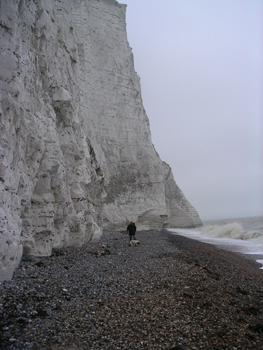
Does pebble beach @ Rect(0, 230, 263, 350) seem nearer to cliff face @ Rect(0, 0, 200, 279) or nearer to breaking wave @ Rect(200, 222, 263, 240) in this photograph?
cliff face @ Rect(0, 0, 200, 279)

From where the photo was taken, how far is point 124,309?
5672 mm

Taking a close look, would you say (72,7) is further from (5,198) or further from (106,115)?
(5,198)

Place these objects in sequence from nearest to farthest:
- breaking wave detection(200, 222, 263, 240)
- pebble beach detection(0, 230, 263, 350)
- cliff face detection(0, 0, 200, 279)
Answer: pebble beach detection(0, 230, 263, 350) → cliff face detection(0, 0, 200, 279) → breaking wave detection(200, 222, 263, 240)

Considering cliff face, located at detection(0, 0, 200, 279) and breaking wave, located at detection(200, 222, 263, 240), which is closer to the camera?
cliff face, located at detection(0, 0, 200, 279)

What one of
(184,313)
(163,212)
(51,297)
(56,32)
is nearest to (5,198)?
(51,297)

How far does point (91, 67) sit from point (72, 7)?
15.4 ft

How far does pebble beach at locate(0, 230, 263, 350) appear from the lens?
4.68 metres

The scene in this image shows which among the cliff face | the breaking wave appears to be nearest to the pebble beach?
the cliff face

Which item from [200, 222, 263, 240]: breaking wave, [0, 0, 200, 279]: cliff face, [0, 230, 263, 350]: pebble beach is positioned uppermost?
[0, 0, 200, 279]: cliff face

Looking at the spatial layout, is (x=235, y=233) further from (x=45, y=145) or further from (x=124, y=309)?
(x=124, y=309)

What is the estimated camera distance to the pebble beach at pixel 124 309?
468cm

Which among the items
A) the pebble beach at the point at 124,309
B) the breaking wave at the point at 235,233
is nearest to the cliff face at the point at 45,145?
the pebble beach at the point at 124,309

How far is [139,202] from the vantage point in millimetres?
29875

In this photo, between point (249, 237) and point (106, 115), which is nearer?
point (249, 237)
